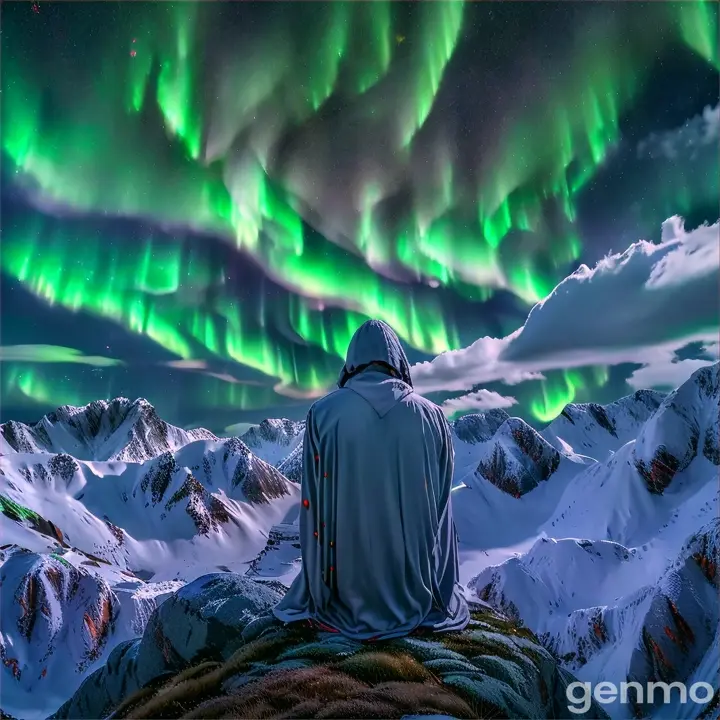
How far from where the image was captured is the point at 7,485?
136750 millimetres

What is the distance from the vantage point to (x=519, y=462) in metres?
188

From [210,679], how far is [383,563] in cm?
191

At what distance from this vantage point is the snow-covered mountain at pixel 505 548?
49625 mm

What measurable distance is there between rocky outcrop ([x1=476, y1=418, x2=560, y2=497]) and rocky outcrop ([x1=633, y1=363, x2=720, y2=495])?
4565 centimetres

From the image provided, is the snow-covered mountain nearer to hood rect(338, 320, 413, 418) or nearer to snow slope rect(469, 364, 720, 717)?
snow slope rect(469, 364, 720, 717)

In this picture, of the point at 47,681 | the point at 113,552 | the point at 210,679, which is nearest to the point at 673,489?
the point at 47,681

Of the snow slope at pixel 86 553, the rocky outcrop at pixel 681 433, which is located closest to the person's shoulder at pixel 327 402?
the snow slope at pixel 86 553

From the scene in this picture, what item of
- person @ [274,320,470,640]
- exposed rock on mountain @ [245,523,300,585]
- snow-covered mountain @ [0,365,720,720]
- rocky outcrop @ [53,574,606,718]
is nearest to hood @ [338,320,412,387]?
person @ [274,320,470,640]

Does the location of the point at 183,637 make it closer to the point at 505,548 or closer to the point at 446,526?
the point at 446,526

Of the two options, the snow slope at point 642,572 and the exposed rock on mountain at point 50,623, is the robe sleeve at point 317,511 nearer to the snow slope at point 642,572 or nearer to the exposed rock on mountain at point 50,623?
the snow slope at point 642,572

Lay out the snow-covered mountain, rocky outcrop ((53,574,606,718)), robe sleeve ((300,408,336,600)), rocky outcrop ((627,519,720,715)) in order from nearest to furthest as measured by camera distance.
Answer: rocky outcrop ((53,574,606,718))
robe sleeve ((300,408,336,600))
rocky outcrop ((627,519,720,715))
the snow-covered mountain

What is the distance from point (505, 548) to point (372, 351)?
166689 mm

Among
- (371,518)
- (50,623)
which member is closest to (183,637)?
(371,518)

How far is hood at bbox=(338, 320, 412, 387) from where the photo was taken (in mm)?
6164
